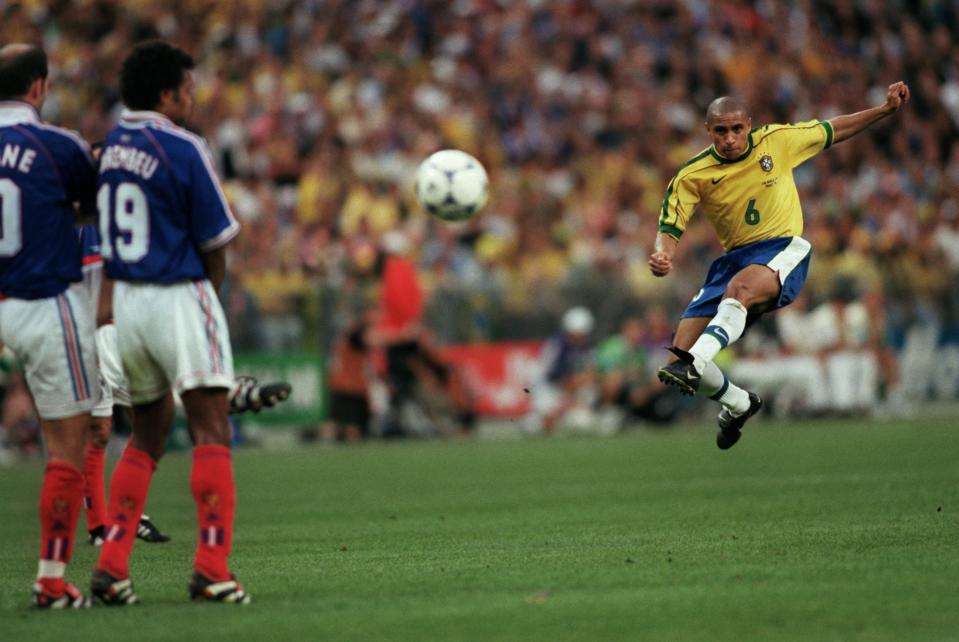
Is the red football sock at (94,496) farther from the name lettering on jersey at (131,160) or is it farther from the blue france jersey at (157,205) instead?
the name lettering on jersey at (131,160)

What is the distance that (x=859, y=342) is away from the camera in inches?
959

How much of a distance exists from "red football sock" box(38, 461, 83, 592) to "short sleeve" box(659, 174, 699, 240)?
542 cm

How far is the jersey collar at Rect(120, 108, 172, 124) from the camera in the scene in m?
6.53

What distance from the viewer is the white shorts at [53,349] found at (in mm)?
6625

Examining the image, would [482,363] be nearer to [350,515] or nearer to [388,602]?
[350,515]

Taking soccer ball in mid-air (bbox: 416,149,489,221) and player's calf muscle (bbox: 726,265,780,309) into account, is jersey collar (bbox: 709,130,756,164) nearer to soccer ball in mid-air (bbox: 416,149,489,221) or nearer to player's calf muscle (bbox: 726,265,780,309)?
player's calf muscle (bbox: 726,265,780,309)

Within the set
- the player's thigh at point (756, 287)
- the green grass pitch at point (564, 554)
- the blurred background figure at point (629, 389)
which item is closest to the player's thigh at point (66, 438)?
the green grass pitch at point (564, 554)

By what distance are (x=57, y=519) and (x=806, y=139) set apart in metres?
6.38

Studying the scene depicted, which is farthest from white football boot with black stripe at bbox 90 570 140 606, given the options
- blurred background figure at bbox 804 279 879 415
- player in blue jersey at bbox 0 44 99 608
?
blurred background figure at bbox 804 279 879 415

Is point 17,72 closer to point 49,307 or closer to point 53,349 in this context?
point 49,307

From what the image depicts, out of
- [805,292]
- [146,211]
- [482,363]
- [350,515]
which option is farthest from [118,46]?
[146,211]

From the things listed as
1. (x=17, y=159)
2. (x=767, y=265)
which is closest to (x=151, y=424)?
(x=17, y=159)

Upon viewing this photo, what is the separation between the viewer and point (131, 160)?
6449mm

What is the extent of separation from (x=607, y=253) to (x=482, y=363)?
285 cm
